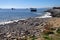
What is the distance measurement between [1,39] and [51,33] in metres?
4.32

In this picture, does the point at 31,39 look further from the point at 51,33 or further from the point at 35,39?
the point at 51,33

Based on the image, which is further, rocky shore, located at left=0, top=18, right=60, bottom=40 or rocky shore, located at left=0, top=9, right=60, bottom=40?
rocky shore, located at left=0, top=18, right=60, bottom=40

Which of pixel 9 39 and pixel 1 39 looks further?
pixel 1 39

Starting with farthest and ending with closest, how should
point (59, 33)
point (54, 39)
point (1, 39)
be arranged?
point (1, 39), point (59, 33), point (54, 39)

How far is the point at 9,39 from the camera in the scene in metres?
13.9

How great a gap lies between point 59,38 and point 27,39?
2.28 m

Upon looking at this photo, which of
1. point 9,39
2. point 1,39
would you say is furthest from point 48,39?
point 1,39

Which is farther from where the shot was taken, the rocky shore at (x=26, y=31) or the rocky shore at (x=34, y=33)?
the rocky shore at (x=26, y=31)

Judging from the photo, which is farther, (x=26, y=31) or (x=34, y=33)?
(x=26, y=31)

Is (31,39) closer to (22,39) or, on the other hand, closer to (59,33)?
(22,39)

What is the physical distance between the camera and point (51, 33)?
1391 cm

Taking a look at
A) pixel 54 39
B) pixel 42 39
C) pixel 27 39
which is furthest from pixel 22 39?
pixel 54 39

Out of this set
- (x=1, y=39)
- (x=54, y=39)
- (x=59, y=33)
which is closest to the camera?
(x=54, y=39)

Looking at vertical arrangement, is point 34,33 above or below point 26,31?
above
